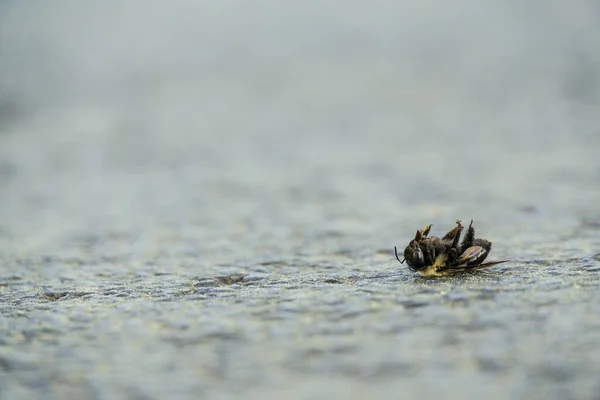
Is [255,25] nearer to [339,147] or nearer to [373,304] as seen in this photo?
[339,147]

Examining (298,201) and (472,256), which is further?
(298,201)

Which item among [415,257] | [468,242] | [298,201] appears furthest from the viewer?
[298,201]

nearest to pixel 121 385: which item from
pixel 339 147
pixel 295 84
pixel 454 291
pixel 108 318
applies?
pixel 108 318

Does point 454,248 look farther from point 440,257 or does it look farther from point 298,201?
point 298,201

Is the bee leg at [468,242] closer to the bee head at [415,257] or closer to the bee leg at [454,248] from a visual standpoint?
the bee leg at [454,248]

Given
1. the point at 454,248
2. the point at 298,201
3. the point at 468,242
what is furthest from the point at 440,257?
the point at 298,201

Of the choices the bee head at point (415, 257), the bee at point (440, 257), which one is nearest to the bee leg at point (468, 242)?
the bee at point (440, 257)
